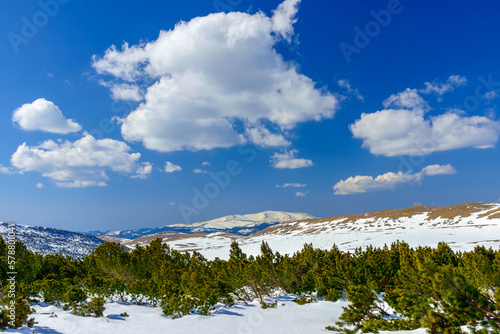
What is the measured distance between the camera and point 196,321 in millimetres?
13656

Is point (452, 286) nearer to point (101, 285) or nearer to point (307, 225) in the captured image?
point (101, 285)

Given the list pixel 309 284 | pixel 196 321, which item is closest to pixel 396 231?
pixel 309 284

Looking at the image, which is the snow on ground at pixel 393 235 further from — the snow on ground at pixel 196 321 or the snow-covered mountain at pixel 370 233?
the snow on ground at pixel 196 321

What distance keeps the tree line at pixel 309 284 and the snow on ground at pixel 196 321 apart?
686 millimetres

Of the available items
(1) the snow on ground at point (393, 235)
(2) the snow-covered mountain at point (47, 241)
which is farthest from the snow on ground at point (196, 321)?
(2) the snow-covered mountain at point (47, 241)

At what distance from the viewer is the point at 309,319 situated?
47.9 feet

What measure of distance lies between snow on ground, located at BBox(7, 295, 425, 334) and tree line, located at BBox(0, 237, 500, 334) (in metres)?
0.69

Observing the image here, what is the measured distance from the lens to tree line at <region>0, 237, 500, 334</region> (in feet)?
25.7

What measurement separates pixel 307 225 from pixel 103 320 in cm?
11358

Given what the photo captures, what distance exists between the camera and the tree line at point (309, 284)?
7.82 metres

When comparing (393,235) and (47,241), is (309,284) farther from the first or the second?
(47,241)

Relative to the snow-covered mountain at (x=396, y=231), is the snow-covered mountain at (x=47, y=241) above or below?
below

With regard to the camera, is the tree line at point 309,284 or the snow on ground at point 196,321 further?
the snow on ground at point 196,321

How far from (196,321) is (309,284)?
1047 centimetres
